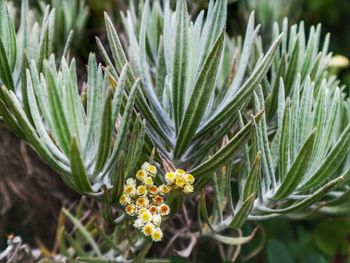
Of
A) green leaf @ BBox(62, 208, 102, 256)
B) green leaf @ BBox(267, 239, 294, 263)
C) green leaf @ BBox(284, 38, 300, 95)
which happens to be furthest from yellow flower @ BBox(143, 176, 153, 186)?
green leaf @ BBox(267, 239, 294, 263)

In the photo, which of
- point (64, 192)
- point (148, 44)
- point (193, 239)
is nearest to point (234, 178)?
point (193, 239)

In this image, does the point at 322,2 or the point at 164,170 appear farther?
the point at 322,2

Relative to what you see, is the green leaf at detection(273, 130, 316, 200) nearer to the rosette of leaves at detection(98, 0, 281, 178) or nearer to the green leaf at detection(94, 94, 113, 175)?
the rosette of leaves at detection(98, 0, 281, 178)

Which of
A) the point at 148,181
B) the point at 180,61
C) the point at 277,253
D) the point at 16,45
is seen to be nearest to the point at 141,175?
the point at 148,181

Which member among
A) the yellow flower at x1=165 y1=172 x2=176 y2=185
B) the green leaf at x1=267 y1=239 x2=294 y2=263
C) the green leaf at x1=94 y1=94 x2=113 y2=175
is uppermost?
the green leaf at x1=94 y1=94 x2=113 y2=175

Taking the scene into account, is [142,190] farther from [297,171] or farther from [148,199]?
[297,171]

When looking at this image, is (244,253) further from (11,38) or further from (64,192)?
(11,38)
